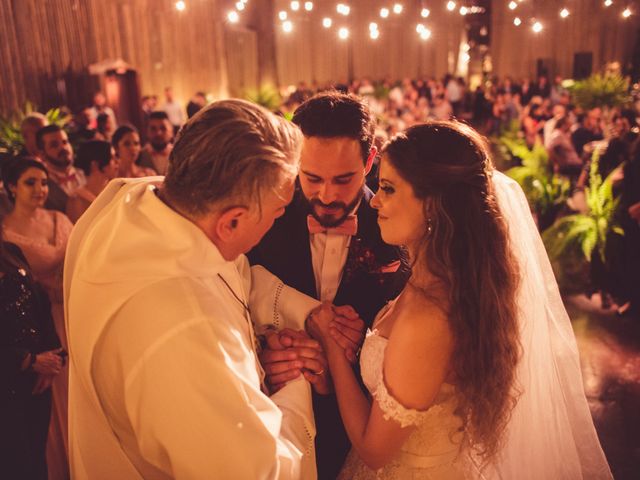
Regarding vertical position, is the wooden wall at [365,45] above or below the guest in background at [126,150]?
above

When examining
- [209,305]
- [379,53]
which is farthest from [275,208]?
[379,53]

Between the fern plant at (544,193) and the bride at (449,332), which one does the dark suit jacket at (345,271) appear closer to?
the bride at (449,332)

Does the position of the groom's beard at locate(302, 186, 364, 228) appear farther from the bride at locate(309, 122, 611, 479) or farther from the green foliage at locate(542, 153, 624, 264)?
the green foliage at locate(542, 153, 624, 264)

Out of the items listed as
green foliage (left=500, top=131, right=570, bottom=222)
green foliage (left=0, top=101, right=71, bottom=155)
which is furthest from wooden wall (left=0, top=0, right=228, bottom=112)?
green foliage (left=500, top=131, right=570, bottom=222)

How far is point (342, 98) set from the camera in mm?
2299

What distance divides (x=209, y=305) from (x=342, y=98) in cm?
135

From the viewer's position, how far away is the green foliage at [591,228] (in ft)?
17.6

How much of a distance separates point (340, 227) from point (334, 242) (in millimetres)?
72

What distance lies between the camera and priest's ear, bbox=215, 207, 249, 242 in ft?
4.22

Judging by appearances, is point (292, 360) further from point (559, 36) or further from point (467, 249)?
point (559, 36)

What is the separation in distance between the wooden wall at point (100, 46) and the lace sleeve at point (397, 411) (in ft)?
33.1

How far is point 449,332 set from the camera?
160cm

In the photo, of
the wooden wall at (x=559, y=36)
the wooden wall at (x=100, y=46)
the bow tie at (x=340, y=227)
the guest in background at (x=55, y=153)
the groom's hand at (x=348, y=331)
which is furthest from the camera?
the wooden wall at (x=559, y=36)

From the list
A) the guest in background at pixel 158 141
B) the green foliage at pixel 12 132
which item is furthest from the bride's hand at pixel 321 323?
the green foliage at pixel 12 132
